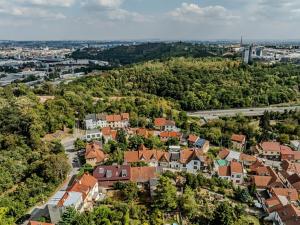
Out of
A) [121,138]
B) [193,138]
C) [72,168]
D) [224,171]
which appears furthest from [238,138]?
[72,168]

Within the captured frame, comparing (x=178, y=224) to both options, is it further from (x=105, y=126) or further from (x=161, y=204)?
(x=105, y=126)

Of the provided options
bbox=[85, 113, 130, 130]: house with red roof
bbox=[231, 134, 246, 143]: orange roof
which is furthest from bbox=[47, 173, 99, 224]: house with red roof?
bbox=[231, 134, 246, 143]: orange roof

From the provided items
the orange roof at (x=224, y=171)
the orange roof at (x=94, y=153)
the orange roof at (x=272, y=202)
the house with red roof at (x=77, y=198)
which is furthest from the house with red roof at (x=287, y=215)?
the orange roof at (x=94, y=153)

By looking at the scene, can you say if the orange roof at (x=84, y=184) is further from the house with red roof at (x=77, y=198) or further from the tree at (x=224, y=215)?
the tree at (x=224, y=215)

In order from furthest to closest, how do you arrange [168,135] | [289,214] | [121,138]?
[168,135]
[121,138]
[289,214]

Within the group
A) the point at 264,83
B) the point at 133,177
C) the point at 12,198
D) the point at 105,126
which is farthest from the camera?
the point at 264,83

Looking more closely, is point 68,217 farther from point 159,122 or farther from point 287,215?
point 159,122

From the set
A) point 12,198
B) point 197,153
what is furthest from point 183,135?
point 12,198
